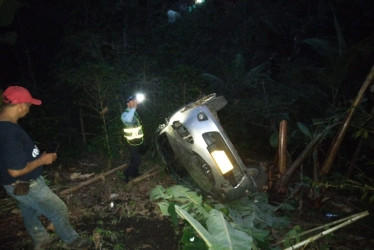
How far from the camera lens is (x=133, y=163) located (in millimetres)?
5566

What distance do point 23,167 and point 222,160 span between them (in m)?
2.59

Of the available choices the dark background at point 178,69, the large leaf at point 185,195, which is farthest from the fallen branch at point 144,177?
the dark background at point 178,69

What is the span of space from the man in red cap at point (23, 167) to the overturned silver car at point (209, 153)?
1.90m

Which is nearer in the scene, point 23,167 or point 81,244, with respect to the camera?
point 23,167

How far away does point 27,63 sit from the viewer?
913 cm

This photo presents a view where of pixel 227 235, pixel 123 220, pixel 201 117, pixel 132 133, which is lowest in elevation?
pixel 227 235

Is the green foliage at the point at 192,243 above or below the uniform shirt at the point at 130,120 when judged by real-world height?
below

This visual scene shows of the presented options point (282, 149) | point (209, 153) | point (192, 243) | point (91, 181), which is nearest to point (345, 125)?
point (282, 149)

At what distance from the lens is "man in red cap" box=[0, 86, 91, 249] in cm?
290

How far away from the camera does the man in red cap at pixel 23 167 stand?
2896mm

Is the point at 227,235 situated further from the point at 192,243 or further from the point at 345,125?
the point at 345,125

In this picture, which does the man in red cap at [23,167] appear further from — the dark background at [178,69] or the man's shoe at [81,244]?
the dark background at [178,69]

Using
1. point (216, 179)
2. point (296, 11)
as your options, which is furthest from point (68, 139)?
point (296, 11)

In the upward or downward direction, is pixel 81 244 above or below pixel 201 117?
below
